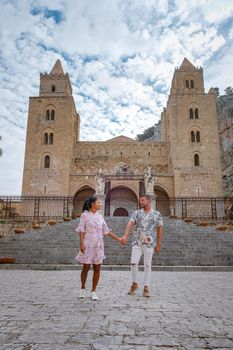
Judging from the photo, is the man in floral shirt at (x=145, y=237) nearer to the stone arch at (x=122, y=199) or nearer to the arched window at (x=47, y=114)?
the stone arch at (x=122, y=199)

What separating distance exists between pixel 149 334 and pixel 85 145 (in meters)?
34.3

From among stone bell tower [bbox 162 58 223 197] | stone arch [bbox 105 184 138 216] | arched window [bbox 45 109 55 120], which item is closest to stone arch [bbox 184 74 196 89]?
stone bell tower [bbox 162 58 223 197]

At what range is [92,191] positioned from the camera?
109 ft

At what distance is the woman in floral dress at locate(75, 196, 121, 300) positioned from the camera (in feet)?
14.4

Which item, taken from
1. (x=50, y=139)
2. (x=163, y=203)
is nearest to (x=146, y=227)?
(x=163, y=203)

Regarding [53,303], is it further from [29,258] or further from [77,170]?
[77,170]

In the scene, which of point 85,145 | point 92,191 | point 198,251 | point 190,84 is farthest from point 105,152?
point 198,251

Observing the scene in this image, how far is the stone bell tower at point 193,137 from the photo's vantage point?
104 ft

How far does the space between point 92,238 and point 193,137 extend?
103 feet

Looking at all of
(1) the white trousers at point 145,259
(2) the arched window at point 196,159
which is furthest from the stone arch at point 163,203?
(1) the white trousers at point 145,259

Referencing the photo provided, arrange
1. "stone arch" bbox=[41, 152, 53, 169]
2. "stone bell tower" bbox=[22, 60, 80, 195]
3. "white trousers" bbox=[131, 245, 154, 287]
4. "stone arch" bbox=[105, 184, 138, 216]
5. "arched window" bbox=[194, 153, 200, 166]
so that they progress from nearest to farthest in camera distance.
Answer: "white trousers" bbox=[131, 245, 154, 287], "stone bell tower" bbox=[22, 60, 80, 195], "stone arch" bbox=[105, 184, 138, 216], "stone arch" bbox=[41, 152, 53, 169], "arched window" bbox=[194, 153, 200, 166]

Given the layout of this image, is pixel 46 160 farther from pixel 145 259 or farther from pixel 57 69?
pixel 145 259

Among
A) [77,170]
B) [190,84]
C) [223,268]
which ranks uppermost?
[190,84]

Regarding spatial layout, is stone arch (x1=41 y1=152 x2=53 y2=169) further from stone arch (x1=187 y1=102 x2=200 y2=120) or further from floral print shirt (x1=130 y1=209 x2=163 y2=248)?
floral print shirt (x1=130 y1=209 x2=163 y2=248)
